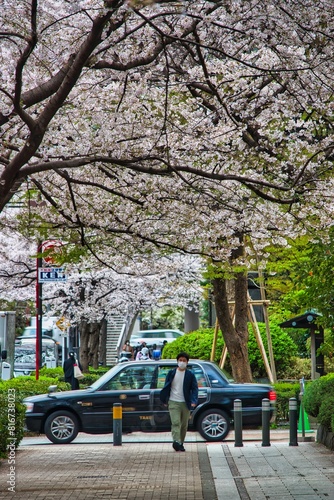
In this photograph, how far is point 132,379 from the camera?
16359 mm

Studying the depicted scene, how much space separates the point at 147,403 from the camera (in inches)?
630

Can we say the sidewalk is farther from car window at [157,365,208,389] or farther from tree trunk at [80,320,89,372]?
tree trunk at [80,320,89,372]

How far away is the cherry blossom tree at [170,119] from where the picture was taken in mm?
9750

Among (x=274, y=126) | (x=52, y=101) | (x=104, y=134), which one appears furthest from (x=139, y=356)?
(x=52, y=101)

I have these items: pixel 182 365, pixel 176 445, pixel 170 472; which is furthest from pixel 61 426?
pixel 170 472

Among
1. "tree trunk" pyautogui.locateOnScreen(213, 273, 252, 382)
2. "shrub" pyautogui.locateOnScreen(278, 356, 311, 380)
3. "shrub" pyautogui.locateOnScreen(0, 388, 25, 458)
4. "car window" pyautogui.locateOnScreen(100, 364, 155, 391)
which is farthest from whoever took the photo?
"shrub" pyautogui.locateOnScreen(278, 356, 311, 380)

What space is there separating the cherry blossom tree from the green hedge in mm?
2760

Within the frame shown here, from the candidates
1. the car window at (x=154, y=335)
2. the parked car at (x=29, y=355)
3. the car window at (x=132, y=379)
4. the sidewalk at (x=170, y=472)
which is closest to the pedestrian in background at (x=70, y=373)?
the car window at (x=132, y=379)

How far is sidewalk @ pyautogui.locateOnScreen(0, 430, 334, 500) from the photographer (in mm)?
9672

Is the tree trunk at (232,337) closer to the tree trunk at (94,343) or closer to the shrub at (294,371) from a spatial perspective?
the shrub at (294,371)

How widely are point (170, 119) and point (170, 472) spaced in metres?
5.16

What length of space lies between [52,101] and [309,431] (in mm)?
11209

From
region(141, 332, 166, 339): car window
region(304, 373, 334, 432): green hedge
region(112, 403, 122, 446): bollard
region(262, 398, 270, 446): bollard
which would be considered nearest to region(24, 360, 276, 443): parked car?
region(304, 373, 334, 432): green hedge

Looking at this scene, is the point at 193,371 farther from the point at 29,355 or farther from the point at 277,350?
the point at 29,355
